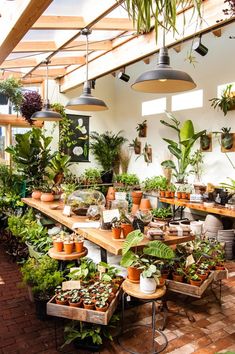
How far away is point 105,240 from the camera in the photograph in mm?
2576

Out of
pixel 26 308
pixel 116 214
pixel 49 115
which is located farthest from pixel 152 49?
pixel 26 308

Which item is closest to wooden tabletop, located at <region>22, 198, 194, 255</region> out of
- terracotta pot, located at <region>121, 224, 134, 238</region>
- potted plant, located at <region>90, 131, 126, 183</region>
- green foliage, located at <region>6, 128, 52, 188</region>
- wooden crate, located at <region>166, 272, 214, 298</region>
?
terracotta pot, located at <region>121, 224, 134, 238</region>

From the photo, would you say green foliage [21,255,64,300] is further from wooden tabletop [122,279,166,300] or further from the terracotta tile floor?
wooden tabletop [122,279,166,300]

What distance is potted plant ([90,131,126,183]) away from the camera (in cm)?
833

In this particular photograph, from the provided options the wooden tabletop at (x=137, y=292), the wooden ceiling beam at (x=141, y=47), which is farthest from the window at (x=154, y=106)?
the wooden tabletop at (x=137, y=292)

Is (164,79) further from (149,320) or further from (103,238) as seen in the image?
(149,320)

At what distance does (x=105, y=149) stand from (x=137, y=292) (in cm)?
624

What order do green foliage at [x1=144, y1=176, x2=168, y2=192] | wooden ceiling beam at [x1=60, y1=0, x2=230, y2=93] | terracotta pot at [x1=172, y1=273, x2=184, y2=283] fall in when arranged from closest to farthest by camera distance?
terracotta pot at [x1=172, y1=273, x2=184, y2=283], wooden ceiling beam at [x1=60, y1=0, x2=230, y2=93], green foliage at [x1=144, y1=176, x2=168, y2=192]

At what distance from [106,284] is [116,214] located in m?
0.63

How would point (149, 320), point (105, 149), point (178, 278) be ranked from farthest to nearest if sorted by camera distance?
point (105, 149) → point (149, 320) → point (178, 278)

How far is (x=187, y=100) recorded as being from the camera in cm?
655

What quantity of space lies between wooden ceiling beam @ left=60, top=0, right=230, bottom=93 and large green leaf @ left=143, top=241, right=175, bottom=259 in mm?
2180

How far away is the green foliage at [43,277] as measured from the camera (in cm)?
278

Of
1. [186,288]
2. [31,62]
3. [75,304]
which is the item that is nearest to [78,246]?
[75,304]
